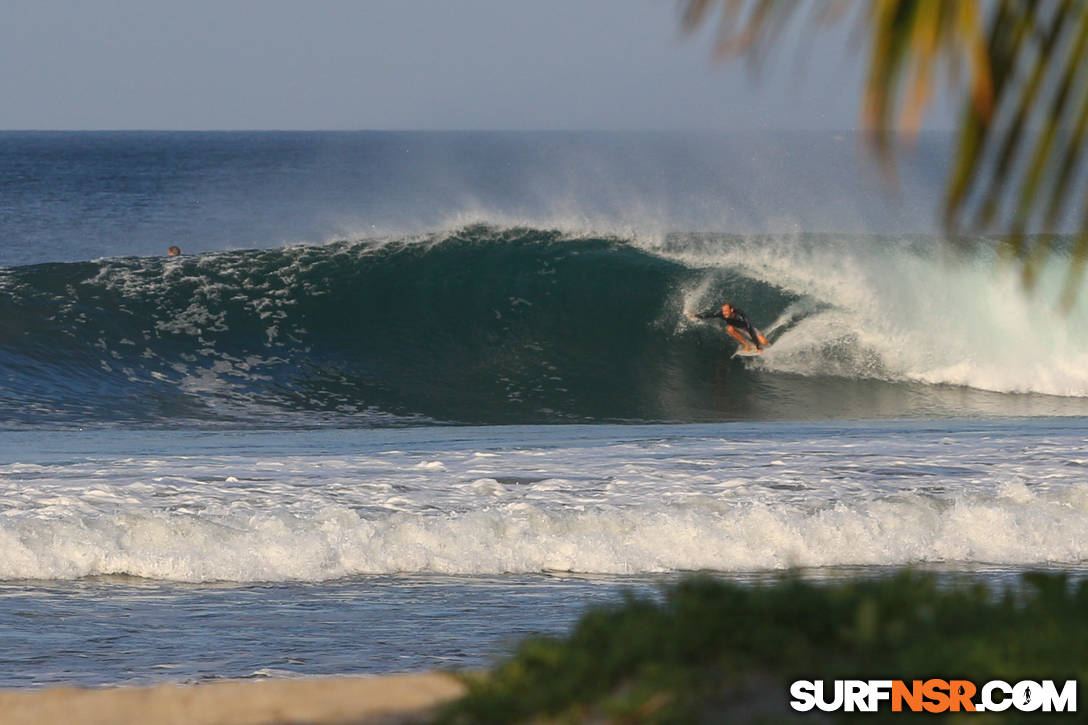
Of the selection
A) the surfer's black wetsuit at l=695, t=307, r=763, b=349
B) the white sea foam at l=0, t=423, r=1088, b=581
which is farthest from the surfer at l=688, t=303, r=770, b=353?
the white sea foam at l=0, t=423, r=1088, b=581

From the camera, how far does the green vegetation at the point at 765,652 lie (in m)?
2.73

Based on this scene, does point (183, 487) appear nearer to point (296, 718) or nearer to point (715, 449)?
point (715, 449)

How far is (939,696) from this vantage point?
268 centimetres

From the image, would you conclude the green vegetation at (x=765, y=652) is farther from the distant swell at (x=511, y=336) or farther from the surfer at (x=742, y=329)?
the surfer at (x=742, y=329)

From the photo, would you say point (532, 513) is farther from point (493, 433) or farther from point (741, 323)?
point (741, 323)

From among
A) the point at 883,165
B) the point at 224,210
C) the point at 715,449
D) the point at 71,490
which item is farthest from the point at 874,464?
the point at 224,210

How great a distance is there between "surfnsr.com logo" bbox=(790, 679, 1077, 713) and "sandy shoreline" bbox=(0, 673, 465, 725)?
1108mm

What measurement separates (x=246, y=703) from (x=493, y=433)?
9814mm

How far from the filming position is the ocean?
6.86 meters

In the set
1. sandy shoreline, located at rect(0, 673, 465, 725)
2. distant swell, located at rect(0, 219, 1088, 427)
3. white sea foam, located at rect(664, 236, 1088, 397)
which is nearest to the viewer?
sandy shoreline, located at rect(0, 673, 465, 725)

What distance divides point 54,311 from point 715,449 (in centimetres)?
1252

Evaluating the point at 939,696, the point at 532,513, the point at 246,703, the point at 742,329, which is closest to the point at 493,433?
→ the point at 532,513

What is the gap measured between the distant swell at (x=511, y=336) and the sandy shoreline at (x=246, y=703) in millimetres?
10828

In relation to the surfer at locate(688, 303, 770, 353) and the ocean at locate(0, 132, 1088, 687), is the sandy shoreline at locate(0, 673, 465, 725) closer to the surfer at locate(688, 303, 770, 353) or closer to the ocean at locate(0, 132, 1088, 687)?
the ocean at locate(0, 132, 1088, 687)
